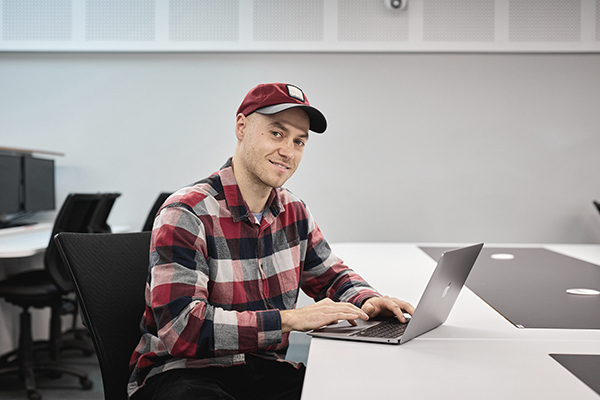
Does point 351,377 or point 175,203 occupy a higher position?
point 175,203

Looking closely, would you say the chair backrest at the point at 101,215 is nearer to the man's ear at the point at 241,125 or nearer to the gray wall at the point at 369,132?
the gray wall at the point at 369,132

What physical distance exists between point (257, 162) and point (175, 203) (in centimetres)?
25

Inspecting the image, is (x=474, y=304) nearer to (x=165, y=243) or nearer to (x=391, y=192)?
(x=165, y=243)

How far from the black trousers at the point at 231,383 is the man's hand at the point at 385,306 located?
0.26 m

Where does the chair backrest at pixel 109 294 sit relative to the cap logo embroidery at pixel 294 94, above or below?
below

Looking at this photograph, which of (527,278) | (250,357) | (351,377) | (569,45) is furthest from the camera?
(569,45)

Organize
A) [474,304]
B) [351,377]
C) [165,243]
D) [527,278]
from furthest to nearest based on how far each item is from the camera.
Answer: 1. [527,278]
2. [474,304]
3. [165,243]
4. [351,377]

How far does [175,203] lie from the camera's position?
1181mm

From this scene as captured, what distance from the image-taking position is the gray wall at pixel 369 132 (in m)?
3.88

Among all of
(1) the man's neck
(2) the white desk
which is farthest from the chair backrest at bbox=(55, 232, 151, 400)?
(2) the white desk

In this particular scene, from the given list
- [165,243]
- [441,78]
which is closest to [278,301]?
[165,243]

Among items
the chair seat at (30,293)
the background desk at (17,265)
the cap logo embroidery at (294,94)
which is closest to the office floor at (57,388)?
the background desk at (17,265)

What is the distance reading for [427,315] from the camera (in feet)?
3.43

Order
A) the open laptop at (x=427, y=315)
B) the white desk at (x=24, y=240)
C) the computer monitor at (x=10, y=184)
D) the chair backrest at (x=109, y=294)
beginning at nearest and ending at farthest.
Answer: the open laptop at (x=427, y=315) < the chair backrest at (x=109, y=294) < the white desk at (x=24, y=240) < the computer monitor at (x=10, y=184)
